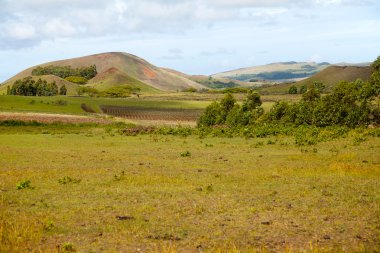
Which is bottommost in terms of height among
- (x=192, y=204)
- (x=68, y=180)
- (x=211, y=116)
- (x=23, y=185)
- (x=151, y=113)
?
(x=151, y=113)

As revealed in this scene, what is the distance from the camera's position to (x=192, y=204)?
20.2 meters

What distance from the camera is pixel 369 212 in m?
18.1

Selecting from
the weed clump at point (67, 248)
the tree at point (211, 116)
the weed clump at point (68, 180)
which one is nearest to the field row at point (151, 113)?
the tree at point (211, 116)

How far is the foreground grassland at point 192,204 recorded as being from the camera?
49.2 feet

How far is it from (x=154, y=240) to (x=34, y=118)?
7934 cm

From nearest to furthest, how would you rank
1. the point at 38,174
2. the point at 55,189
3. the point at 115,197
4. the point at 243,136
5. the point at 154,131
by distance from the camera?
the point at 115,197 → the point at 55,189 → the point at 38,174 → the point at 243,136 → the point at 154,131

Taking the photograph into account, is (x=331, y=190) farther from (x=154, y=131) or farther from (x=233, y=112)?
(x=233, y=112)

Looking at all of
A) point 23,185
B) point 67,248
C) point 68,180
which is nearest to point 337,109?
point 68,180

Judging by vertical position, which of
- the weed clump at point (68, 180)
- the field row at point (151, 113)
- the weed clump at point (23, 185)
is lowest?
the field row at point (151, 113)

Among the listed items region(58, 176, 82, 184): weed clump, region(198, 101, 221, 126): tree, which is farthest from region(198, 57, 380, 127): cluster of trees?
region(58, 176, 82, 184): weed clump

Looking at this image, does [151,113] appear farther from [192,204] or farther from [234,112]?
[192,204]

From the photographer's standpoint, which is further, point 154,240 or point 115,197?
point 115,197

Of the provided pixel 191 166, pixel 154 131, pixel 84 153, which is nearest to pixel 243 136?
pixel 154 131

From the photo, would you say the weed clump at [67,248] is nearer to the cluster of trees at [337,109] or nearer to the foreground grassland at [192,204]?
the foreground grassland at [192,204]
